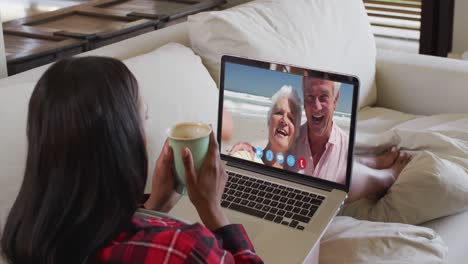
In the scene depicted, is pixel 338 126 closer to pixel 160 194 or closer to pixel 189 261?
pixel 160 194

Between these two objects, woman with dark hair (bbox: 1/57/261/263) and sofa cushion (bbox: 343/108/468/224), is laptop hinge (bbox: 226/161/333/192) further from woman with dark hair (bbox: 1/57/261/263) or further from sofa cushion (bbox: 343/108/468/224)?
woman with dark hair (bbox: 1/57/261/263)

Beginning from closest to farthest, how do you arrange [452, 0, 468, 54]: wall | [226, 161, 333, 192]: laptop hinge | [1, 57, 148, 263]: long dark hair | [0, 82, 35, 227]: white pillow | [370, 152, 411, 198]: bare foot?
[1, 57, 148, 263]: long dark hair < [0, 82, 35, 227]: white pillow < [226, 161, 333, 192]: laptop hinge < [370, 152, 411, 198]: bare foot < [452, 0, 468, 54]: wall

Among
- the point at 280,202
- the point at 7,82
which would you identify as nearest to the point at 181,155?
the point at 280,202

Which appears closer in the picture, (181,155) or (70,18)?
(181,155)

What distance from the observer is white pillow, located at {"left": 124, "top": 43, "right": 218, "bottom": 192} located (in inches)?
64.5

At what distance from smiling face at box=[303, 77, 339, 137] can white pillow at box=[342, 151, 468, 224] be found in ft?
1.17

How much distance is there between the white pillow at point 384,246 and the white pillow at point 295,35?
698mm

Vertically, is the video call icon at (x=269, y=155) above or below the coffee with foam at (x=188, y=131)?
below

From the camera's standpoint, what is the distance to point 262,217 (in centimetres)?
138

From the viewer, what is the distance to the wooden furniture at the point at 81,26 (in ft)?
6.95

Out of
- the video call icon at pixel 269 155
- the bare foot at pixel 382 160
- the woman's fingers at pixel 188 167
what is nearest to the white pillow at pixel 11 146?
the woman's fingers at pixel 188 167

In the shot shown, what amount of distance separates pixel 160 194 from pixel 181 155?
13 cm

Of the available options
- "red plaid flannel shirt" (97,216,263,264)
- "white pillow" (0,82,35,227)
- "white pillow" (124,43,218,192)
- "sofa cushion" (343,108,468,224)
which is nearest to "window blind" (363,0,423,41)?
"sofa cushion" (343,108,468,224)

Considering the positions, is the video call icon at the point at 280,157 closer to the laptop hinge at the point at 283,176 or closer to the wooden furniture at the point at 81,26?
the laptop hinge at the point at 283,176
